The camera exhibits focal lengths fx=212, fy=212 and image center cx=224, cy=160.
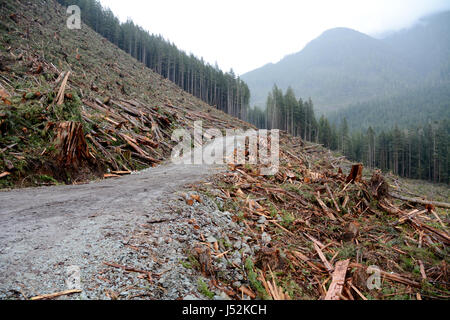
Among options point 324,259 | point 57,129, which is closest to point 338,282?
point 324,259

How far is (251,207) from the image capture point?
5230 mm

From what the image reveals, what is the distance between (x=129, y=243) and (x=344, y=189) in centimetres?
681

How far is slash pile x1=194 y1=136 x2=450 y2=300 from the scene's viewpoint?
319cm

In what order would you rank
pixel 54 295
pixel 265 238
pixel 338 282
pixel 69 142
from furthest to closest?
pixel 69 142, pixel 265 238, pixel 338 282, pixel 54 295

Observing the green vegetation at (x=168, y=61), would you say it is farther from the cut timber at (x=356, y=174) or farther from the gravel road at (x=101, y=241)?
the gravel road at (x=101, y=241)

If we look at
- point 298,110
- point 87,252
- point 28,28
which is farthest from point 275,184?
point 298,110

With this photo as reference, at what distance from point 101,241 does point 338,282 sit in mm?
3484

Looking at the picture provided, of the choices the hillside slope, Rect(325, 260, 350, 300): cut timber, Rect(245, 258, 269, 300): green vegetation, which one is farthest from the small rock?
the hillside slope

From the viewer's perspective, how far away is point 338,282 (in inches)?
125

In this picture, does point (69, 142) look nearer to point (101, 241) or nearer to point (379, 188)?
point (101, 241)

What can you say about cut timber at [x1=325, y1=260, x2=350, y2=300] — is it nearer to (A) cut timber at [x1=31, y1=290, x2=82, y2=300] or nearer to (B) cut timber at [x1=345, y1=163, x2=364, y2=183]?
(A) cut timber at [x1=31, y1=290, x2=82, y2=300]

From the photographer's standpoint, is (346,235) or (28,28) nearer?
(346,235)
